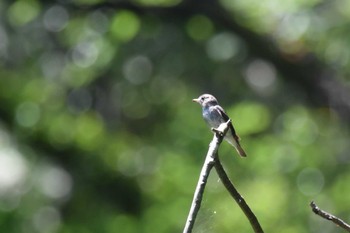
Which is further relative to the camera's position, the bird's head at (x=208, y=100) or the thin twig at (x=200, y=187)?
the bird's head at (x=208, y=100)

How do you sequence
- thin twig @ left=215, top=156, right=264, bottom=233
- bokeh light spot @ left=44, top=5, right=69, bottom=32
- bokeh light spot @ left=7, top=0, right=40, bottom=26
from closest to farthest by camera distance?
thin twig @ left=215, top=156, right=264, bottom=233, bokeh light spot @ left=7, top=0, right=40, bottom=26, bokeh light spot @ left=44, top=5, right=69, bottom=32

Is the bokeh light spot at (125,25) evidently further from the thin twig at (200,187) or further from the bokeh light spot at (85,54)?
the thin twig at (200,187)

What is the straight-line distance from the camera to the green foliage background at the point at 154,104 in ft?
34.8

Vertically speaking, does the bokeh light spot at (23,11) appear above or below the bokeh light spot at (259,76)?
above

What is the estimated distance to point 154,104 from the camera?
39.6 ft

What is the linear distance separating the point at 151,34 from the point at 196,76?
0.76 m

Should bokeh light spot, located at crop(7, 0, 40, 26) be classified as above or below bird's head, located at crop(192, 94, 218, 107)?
above

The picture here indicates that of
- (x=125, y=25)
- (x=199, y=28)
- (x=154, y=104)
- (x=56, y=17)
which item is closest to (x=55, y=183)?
(x=154, y=104)

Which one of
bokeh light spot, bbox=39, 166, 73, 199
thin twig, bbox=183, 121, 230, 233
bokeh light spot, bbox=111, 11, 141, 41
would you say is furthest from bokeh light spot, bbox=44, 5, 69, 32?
thin twig, bbox=183, 121, 230, 233

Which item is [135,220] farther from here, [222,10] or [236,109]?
[222,10]

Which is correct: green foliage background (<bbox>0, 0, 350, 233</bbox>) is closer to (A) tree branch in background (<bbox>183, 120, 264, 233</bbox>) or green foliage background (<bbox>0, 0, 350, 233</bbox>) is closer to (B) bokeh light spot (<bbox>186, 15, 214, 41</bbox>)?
(B) bokeh light spot (<bbox>186, 15, 214, 41</bbox>)

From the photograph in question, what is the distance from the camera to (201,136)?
34.7 ft

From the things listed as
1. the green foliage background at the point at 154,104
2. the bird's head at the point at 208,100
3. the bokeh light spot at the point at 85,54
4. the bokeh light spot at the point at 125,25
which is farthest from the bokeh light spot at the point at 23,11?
the bird's head at the point at 208,100

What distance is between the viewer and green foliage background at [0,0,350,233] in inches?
417
